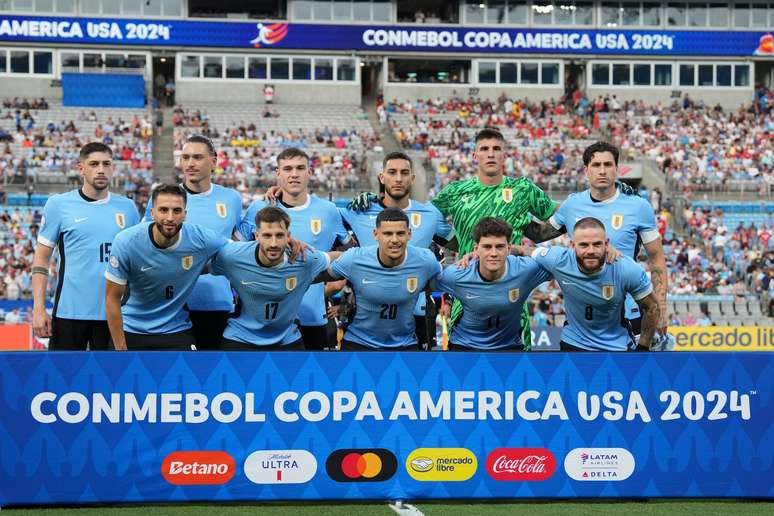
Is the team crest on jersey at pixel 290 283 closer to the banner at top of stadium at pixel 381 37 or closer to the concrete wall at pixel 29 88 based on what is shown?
the banner at top of stadium at pixel 381 37

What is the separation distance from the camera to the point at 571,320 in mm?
7555

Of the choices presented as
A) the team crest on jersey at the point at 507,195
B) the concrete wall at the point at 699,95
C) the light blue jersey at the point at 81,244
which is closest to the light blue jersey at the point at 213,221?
the light blue jersey at the point at 81,244

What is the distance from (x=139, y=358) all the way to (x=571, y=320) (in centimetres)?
300

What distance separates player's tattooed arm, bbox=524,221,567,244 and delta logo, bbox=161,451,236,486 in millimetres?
3237

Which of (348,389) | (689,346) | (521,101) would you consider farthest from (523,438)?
(521,101)

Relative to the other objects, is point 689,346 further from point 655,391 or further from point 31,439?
point 31,439

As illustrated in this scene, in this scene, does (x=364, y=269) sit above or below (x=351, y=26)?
below

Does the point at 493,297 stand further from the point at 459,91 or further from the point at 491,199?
the point at 459,91

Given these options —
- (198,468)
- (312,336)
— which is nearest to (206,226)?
(312,336)

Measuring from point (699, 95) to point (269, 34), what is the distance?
18.7 m

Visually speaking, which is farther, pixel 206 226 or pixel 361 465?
pixel 206 226

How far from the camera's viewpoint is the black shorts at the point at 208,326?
794 cm

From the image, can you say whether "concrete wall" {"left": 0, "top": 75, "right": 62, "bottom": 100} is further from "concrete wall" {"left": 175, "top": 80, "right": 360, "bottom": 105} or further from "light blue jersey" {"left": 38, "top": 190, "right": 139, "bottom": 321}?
"light blue jersey" {"left": 38, "top": 190, "right": 139, "bottom": 321}

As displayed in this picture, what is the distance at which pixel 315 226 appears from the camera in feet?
26.6
